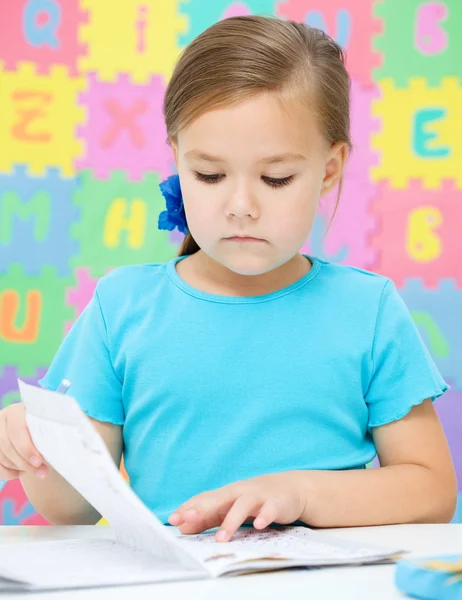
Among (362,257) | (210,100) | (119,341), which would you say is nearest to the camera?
(210,100)

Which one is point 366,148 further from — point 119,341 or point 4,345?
point 119,341

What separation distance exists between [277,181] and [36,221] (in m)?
1.22

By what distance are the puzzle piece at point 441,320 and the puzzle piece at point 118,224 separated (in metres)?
0.56

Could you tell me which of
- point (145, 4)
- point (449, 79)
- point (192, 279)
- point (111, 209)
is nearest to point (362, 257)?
point (449, 79)

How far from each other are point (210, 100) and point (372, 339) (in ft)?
1.03

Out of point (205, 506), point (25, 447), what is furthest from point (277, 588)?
point (25, 447)

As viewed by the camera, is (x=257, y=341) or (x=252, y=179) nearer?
(x=252, y=179)

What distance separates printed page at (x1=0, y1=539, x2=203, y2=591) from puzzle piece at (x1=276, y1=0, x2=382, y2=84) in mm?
1557

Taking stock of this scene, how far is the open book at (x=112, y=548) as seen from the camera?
52 cm

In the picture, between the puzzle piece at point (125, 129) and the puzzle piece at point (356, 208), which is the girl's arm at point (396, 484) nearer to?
the puzzle piece at point (356, 208)

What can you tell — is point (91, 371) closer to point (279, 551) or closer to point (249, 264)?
point (249, 264)

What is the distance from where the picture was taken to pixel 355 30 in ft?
6.54

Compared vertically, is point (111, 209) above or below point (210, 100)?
below

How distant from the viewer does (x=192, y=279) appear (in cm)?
104
